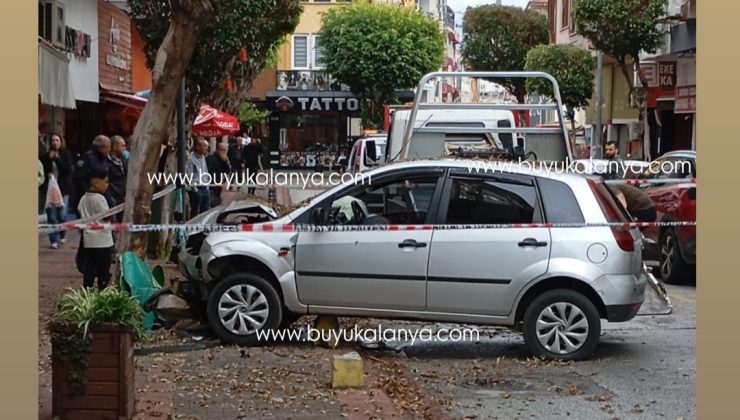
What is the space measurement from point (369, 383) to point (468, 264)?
57.4 inches

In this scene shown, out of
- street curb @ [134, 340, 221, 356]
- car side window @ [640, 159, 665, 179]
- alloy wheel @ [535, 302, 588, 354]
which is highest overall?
car side window @ [640, 159, 665, 179]

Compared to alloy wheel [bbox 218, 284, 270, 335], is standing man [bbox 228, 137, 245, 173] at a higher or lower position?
higher

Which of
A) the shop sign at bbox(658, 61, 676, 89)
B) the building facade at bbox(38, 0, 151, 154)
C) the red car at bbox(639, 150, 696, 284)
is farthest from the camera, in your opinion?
the shop sign at bbox(658, 61, 676, 89)

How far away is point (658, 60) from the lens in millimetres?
28375

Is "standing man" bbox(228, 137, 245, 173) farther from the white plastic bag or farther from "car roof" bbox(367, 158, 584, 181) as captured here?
"car roof" bbox(367, 158, 584, 181)

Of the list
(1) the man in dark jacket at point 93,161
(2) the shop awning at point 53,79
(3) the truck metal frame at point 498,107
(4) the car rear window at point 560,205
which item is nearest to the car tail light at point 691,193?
(3) the truck metal frame at point 498,107

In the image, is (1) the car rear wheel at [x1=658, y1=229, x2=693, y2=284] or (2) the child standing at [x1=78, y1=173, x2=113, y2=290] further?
(1) the car rear wheel at [x1=658, y1=229, x2=693, y2=284]

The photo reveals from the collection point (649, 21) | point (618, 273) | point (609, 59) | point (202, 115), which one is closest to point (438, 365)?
point (618, 273)

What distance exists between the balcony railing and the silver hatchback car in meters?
43.9

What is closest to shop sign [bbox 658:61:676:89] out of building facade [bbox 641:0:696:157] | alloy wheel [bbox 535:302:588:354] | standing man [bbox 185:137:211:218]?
building facade [bbox 641:0:696:157]

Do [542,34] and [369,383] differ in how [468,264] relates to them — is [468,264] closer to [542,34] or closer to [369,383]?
[369,383]

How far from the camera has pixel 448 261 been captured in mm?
9742

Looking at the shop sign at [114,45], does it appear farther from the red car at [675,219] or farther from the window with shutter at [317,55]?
the window with shutter at [317,55]

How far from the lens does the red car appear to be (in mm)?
14961
